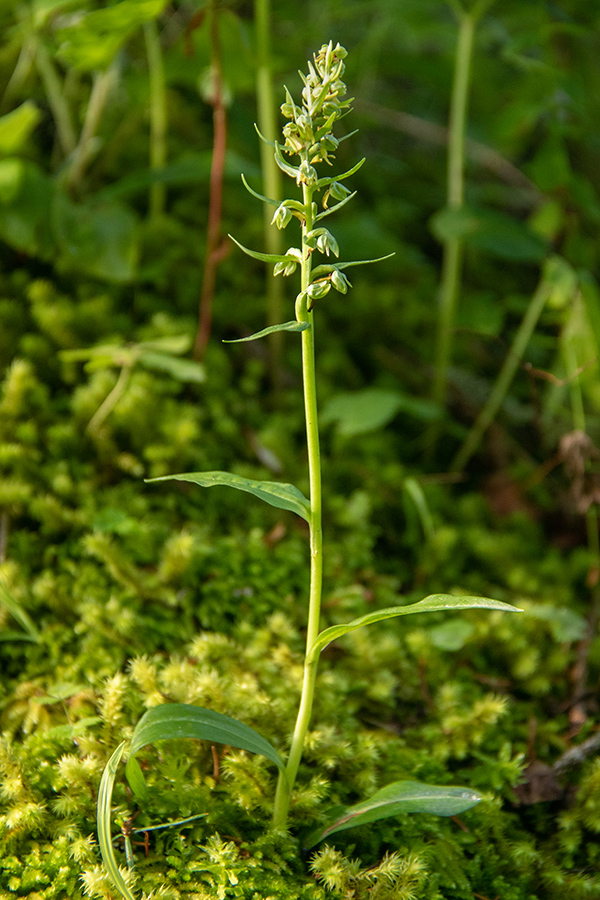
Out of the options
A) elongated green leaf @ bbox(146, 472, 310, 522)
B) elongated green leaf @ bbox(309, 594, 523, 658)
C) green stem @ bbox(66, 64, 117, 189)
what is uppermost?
green stem @ bbox(66, 64, 117, 189)

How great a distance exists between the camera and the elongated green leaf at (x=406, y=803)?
1.00 meters

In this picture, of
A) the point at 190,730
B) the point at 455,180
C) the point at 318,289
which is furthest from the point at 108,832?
the point at 455,180

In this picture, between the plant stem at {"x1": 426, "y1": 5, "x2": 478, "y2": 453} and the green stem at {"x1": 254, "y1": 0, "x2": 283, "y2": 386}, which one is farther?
the plant stem at {"x1": 426, "y1": 5, "x2": 478, "y2": 453}

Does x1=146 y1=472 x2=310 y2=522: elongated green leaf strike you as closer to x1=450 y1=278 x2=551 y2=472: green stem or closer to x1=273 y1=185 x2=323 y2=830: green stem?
x1=273 y1=185 x2=323 y2=830: green stem

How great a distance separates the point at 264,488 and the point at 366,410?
0.94 metres

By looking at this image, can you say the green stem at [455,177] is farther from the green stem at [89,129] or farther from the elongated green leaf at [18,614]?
the elongated green leaf at [18,614]

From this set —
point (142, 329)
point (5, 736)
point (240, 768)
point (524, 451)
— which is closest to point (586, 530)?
point (524, 451)

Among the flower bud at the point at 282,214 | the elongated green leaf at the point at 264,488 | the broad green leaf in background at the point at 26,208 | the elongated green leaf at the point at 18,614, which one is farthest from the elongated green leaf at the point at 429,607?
the broad green leaf in background at the point at 26,208

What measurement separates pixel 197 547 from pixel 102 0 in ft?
7.26

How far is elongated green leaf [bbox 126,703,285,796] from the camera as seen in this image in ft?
3.10

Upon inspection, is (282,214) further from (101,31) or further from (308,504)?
(101,31)

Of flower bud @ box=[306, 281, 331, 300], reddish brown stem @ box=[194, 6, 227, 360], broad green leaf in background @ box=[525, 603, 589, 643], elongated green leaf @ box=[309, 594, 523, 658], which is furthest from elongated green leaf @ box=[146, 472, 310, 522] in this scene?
reddish brown stem @ box=[194, 6, 227, 360]

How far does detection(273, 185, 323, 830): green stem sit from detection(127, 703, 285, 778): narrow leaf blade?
6cm

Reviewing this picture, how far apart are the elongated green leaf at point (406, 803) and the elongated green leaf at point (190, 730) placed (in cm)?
15
